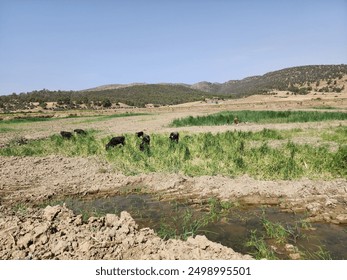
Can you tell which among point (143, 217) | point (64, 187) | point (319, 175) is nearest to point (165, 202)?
point (143, 217)

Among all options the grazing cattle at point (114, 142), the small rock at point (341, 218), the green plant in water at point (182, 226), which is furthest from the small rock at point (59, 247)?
the grazing cattle at point (114, 142)

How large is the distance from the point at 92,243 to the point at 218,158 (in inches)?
246

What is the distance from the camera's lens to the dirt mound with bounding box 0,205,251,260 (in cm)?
452

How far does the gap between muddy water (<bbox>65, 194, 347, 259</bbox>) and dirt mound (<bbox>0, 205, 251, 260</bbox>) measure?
659mm

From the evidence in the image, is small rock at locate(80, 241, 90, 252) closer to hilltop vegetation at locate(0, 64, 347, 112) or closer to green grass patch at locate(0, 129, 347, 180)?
green grass patch at locate(0, 129, 347, 180)

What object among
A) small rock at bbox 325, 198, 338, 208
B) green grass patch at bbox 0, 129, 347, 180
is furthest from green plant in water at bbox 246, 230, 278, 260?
green grass patch at bbox 0, 129, 347, 180

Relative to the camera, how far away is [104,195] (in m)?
7.96

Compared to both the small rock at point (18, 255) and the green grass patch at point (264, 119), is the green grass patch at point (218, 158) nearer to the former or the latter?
the small rock at point (18, 255)

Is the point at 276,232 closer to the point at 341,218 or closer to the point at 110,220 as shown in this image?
the point at 341,218

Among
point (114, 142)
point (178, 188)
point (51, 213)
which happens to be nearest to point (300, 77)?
point (114, 142)

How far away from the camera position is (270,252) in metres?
4.74

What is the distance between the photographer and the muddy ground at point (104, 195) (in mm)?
4660

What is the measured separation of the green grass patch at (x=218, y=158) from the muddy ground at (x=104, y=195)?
0.58m

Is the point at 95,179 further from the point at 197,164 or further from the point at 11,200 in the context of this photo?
the point at 197,164
